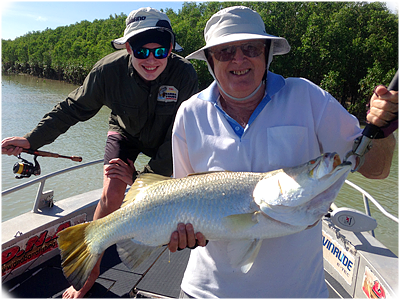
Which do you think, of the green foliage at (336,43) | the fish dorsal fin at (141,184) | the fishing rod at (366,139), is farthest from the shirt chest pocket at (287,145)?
the green foliage at (336,43)

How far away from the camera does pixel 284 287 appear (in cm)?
190

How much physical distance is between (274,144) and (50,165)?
48.0ft

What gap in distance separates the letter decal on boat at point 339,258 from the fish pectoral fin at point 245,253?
240 cm

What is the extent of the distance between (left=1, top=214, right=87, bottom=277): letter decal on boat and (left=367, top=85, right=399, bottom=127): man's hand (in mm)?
3828

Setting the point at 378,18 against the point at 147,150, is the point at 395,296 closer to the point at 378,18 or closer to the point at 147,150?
the point at 147,150

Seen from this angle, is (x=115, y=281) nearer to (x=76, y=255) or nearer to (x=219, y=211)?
(x=76, y=255)

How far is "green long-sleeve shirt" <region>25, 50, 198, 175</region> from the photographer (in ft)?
11.5

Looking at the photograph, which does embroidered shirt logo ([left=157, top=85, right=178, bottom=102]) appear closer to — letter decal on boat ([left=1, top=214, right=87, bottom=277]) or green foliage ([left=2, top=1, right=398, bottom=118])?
letter decal on boat ([left=1, top=214, right=87, bottom=277])

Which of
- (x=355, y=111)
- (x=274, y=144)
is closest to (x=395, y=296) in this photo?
(x=274, y=144)

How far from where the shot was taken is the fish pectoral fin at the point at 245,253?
6.09 ft

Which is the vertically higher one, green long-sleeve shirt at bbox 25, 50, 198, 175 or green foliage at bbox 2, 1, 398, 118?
green foliage at bbox 2, 1, 398, 118

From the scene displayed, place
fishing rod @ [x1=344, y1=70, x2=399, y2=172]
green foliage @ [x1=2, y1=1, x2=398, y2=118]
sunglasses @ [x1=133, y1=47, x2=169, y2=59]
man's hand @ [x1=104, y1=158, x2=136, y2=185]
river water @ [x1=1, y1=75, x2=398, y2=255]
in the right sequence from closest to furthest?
1. fishing rod @ [x1=344, y1=70, x2=399, y2=172]
2. sunglasses @ [x1=133, y1=47, x2=169, y2=59]
3. man's hand @ [x1=104, y1=158, x2=136, y2=185]
4. river water @ [x1=1, y1=75, x2=398, y2=255]
5. green foliage @ [x1=2, y1=1, x2=398, y2=118]

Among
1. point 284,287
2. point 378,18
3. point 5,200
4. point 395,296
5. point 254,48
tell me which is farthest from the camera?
point 378,18

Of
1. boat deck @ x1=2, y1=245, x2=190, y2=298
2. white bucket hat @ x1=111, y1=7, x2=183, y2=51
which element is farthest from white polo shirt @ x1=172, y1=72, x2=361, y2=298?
white bucket hat @ x1=111, y1=7, x2=183, y2=51
